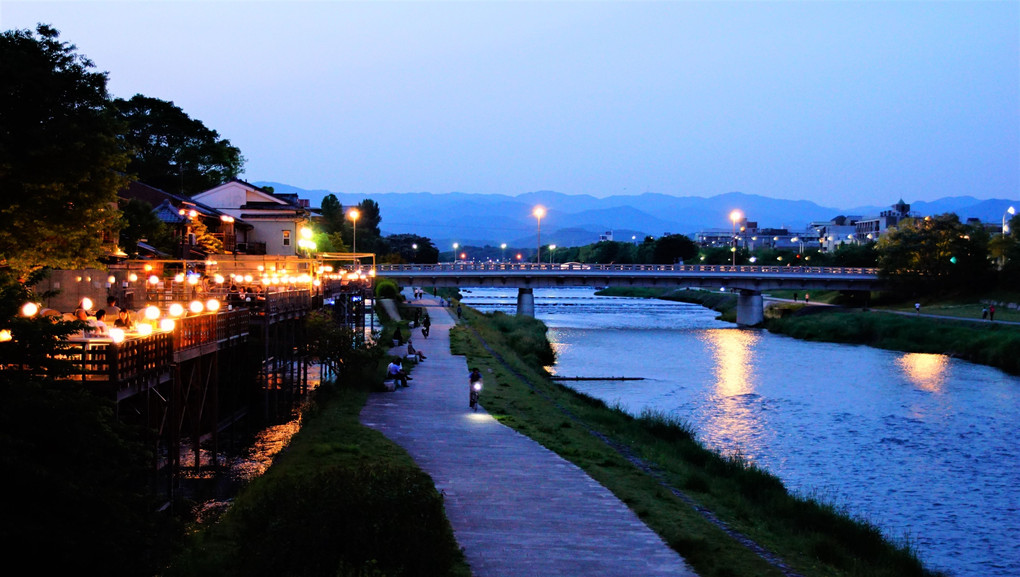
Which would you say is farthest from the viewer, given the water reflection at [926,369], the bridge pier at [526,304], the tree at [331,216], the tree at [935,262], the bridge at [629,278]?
the tree at [331,216]

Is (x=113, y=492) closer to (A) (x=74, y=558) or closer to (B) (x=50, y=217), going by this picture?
(A) (x=74, y=558)

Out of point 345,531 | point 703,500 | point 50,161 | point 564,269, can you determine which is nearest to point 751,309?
point 564,269

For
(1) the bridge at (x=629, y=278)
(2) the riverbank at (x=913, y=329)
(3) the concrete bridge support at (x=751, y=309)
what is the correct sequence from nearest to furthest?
(2) the riverbank at (x=913, y=329) → (1) the bridge at (x=629, y=278) → (3) the concrete bridge support at (x=751, y=309)

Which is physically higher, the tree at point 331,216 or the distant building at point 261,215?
the tree at point 331,216

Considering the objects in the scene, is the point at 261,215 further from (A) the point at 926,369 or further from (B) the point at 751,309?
(B) the point at 751,309

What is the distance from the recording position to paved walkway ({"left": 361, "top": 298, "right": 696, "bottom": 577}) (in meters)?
13.8

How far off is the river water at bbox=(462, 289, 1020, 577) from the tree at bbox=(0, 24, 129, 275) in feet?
68.1

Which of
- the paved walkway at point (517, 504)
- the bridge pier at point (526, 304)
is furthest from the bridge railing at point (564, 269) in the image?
the paved walkway at point (517, 504)

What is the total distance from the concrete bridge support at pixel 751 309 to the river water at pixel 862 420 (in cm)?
1870

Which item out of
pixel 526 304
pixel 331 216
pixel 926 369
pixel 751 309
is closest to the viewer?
pixel 926 369

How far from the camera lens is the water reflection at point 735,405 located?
32.0 metres

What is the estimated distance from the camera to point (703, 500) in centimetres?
1905

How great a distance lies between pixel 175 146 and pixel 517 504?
79.6m

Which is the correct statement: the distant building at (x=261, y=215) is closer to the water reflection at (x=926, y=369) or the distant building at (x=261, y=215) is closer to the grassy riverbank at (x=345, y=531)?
the water reflection at (x=926, y=369)
